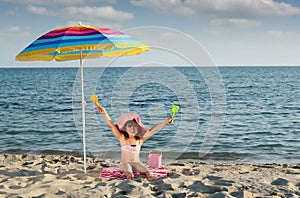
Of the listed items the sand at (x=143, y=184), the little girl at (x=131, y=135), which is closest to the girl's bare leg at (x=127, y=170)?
the little girl at (x=131, y=135)

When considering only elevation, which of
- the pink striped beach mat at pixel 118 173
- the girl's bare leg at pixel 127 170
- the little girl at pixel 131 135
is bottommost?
the pink striped beach mat at pixel 118 173

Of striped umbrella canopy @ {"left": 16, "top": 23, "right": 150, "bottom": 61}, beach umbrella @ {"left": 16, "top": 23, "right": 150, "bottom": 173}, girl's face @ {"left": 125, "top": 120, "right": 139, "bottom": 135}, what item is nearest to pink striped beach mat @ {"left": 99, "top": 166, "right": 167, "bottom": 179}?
girl's face @ {"left": 125, "top": 120, "right": 139, "bottom": 135}

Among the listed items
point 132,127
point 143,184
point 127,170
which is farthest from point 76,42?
point 143,184

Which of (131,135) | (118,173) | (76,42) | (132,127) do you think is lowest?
(118,173)

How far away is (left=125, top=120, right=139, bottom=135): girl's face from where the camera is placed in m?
6.26

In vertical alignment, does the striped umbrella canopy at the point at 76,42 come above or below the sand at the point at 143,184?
above

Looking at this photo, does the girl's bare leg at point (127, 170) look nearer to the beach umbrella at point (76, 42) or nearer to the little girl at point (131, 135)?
the little girl at point (131, 135)

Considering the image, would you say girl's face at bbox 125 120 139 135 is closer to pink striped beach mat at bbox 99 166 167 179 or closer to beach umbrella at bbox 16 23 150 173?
pink striped beach mat at bbox 99 166 167 179

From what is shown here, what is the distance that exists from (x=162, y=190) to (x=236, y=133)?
8.14 meters

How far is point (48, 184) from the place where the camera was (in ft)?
18.1

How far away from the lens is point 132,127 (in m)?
6.29

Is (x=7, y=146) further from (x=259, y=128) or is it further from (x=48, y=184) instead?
(x=259, y=128)

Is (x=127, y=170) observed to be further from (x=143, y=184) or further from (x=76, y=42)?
(x=76, y=42)

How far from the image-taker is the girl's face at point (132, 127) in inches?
247
